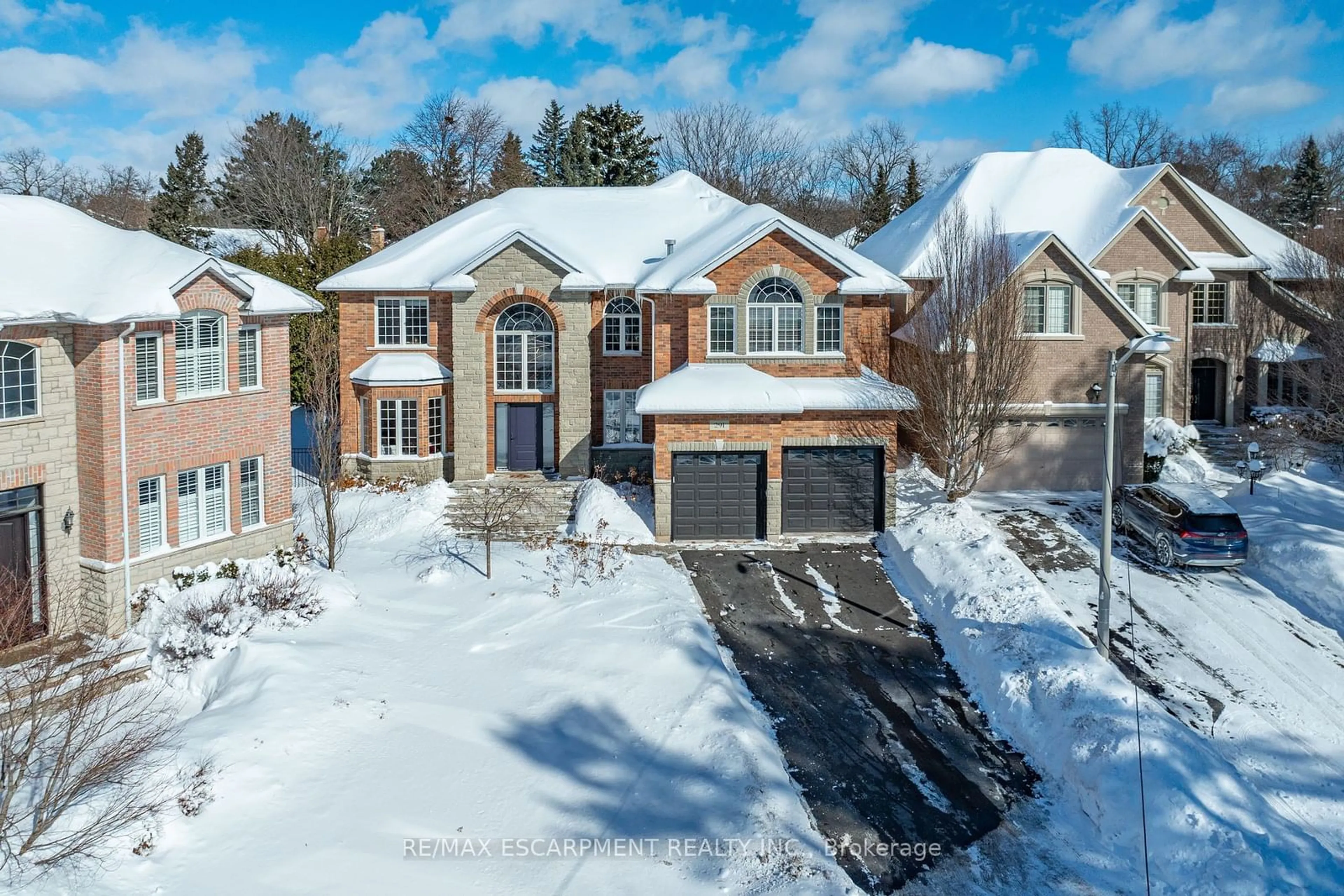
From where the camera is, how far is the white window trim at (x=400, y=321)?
2945cm

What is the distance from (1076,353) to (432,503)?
20.0 m

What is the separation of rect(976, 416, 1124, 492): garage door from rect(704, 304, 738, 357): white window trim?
348 inches

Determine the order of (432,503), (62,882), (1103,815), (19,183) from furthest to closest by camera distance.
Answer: (19,183) → (432,503) → (1103,815) → (62,882)

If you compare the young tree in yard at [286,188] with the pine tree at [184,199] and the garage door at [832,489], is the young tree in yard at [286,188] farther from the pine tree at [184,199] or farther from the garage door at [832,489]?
the garage door at [832,489]

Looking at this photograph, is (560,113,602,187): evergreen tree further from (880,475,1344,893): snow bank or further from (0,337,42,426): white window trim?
(0,337,42,426): white window trim

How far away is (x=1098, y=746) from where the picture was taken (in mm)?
14039

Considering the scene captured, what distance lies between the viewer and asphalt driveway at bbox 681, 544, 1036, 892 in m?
12.9

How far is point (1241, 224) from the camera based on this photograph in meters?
37.4

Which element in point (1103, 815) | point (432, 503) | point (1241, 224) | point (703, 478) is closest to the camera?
point (1103, 815)

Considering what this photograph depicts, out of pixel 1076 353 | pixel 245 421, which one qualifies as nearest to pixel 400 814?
pixel 245 421

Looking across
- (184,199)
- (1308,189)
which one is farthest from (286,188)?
(1308,189)

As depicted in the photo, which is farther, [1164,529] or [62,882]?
[1164,529]

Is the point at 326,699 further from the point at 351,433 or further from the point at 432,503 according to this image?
the point at 351,433

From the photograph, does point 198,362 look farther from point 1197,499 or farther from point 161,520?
point 1197,499
